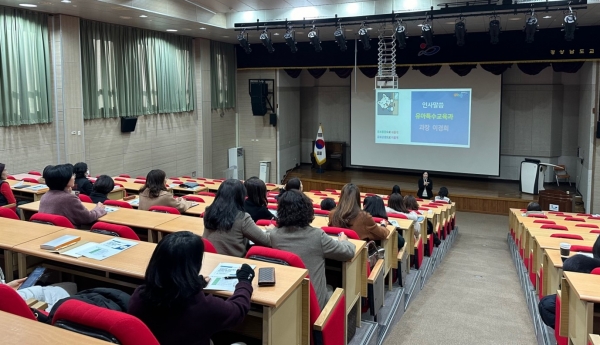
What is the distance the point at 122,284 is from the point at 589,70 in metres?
11.1

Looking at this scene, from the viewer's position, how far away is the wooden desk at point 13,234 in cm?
331

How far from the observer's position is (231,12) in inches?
426

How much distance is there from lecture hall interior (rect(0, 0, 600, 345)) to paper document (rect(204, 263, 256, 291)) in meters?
0.01

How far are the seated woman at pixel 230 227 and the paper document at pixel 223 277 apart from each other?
65 cm

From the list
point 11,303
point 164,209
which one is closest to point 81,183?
point 164,209

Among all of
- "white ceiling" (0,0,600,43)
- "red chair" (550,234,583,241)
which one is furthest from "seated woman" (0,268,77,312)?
"white ceiling" (0,0,600,43)

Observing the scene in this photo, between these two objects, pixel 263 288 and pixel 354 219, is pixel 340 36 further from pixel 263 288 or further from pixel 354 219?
pixel 263 288

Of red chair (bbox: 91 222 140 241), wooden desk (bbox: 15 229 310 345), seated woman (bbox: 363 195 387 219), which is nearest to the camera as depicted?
wooden desk (bbox: 15 229 310 345)

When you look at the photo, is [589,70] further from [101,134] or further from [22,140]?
[22,140]

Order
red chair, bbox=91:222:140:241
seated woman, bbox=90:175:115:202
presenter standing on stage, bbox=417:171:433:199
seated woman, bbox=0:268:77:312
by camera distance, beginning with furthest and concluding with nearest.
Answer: presenter standing on stage, bbox=417:171:433:199, seated woman, bbox=90:175:115:202, red chair, bbox=91:222:140:241, seated woman, bbox=0:268:77:312

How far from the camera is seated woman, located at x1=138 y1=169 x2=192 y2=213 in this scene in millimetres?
5145

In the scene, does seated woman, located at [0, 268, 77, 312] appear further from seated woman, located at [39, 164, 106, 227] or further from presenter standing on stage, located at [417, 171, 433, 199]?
presenter standing on stage, located at [417, 171, 433, 199]

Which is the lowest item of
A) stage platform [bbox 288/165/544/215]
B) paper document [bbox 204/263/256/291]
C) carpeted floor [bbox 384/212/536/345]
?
carpeted floor [bbox 384/212/536/345]

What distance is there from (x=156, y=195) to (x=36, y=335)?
346cm
